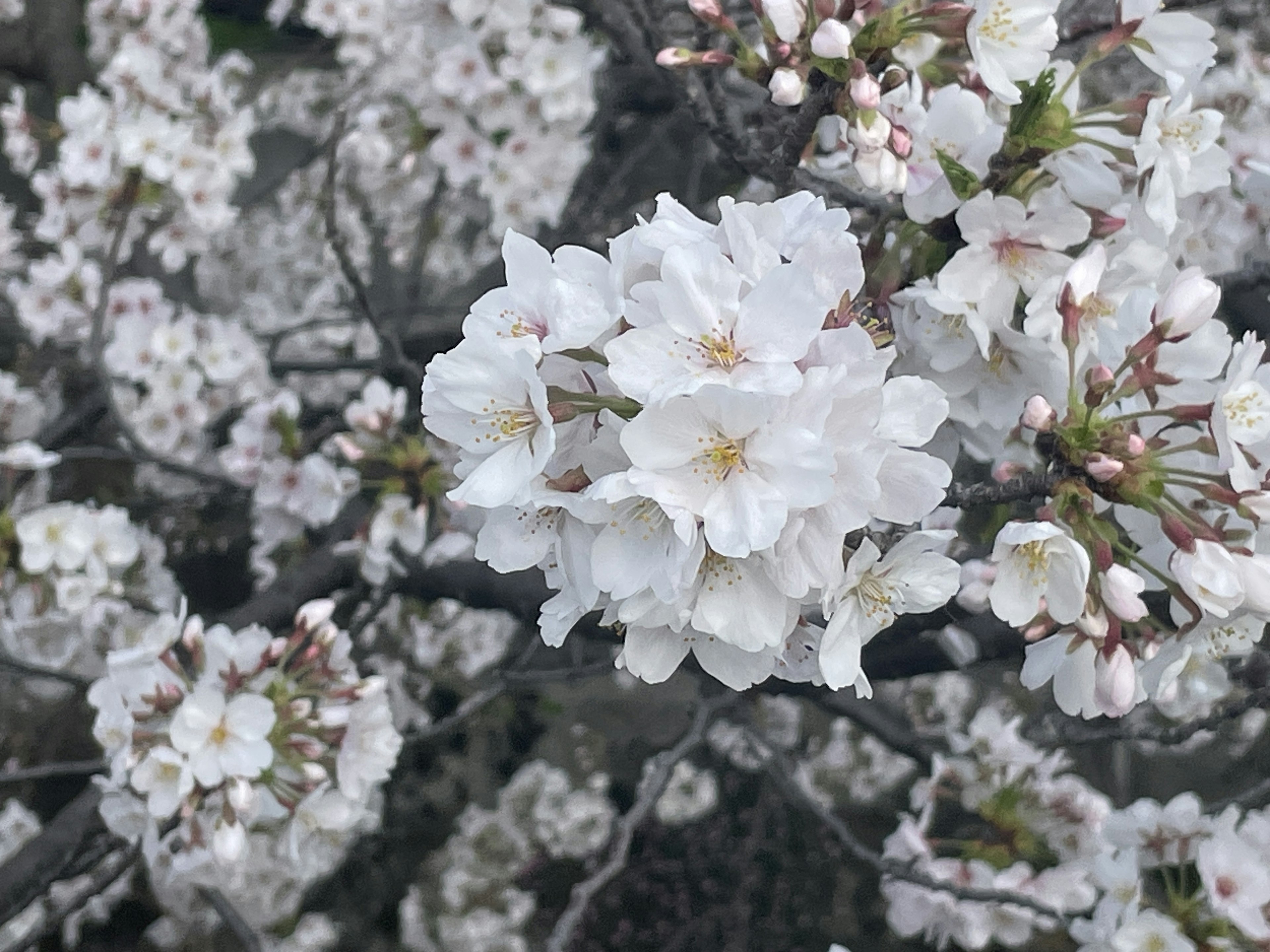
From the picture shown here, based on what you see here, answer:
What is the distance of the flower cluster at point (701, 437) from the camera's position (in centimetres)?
71

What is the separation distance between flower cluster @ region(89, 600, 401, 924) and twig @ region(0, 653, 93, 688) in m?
0.40

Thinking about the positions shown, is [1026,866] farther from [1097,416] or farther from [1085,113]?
[1085,113]

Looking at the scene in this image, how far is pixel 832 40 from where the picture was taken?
3.03ft

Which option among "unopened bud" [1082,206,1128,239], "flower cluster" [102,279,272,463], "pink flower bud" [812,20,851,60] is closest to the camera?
"pink flower bud" [812,20,851,60]

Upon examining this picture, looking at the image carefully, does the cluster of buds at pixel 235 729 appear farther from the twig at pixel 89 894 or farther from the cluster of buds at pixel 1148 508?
the cluster of buds at pixel 1148 508

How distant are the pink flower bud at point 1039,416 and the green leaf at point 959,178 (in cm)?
26

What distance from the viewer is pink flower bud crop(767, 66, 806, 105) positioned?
973 millimetres

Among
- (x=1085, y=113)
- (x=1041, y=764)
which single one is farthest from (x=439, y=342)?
(x=1085, y=113)

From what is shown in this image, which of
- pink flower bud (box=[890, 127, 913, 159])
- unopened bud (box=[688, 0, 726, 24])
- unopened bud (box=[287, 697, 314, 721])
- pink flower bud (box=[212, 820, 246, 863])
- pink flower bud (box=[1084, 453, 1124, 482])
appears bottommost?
pink flower bud (box=[212, 820, 246, 863])

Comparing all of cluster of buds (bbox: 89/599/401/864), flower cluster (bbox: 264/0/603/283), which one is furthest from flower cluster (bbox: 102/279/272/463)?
cluster of buds (bbox: 89/599/401/864)

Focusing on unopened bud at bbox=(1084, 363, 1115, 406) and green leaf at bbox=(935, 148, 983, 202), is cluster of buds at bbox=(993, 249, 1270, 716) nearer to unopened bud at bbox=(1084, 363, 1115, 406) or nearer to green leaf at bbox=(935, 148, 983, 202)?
unopened bud at bbox=(1084, 363, 1115, 406)

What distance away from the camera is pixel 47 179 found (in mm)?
2359

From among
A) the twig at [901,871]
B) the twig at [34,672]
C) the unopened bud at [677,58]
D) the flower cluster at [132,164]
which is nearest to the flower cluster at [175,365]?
the flower cluster at [132,164]

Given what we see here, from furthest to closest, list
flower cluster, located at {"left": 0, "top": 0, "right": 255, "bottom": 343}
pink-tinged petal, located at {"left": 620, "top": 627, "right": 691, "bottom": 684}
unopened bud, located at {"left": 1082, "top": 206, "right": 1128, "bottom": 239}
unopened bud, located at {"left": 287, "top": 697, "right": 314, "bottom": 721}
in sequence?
flower cluster, located at {"left": 0, "top": 0, "right": 255, "bottom": 343}, unopened bud, located at {"left": 287, "top": 697, "right": 314, "bottom": 721}, unopened bud, located at {"left": 1082, "top": 206, "right": 1128, "bottom": 239}, pink-tinged petal, located at {"left": 620, "top": 627, "right": 691, "bottom": 684}
